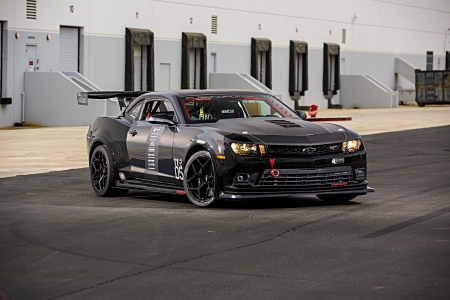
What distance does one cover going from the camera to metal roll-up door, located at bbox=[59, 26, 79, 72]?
35.9 m

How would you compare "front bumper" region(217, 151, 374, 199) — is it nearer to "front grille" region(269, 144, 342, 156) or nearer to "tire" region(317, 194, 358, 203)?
"front grille" region(269, 144, 342, 156)

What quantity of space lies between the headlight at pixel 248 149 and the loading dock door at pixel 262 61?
3561 centimetres

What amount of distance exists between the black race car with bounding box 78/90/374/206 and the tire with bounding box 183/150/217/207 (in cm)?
1

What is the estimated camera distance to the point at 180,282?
684 centimetres

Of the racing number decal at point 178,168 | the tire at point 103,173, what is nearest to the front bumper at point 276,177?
the racing number decal at point 178,168

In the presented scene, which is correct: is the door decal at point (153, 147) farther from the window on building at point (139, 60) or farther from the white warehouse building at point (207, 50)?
the window on building at point (139, 60)

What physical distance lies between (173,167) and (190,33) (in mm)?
30815

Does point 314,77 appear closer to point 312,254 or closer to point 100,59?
point 100,59

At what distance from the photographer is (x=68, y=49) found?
36.3 m

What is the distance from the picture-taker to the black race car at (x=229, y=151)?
10.9m

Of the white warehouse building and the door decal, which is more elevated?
the white warehouse building

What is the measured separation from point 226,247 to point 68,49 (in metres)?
28.9

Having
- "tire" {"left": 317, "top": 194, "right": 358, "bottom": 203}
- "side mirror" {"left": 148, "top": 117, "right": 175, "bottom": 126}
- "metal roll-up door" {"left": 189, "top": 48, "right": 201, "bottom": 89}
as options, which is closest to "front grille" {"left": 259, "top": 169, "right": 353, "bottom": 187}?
"tire" {"left": 317, "top": 194, "right": 358, "bottom": 203}

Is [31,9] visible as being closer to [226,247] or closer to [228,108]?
[228,108]
